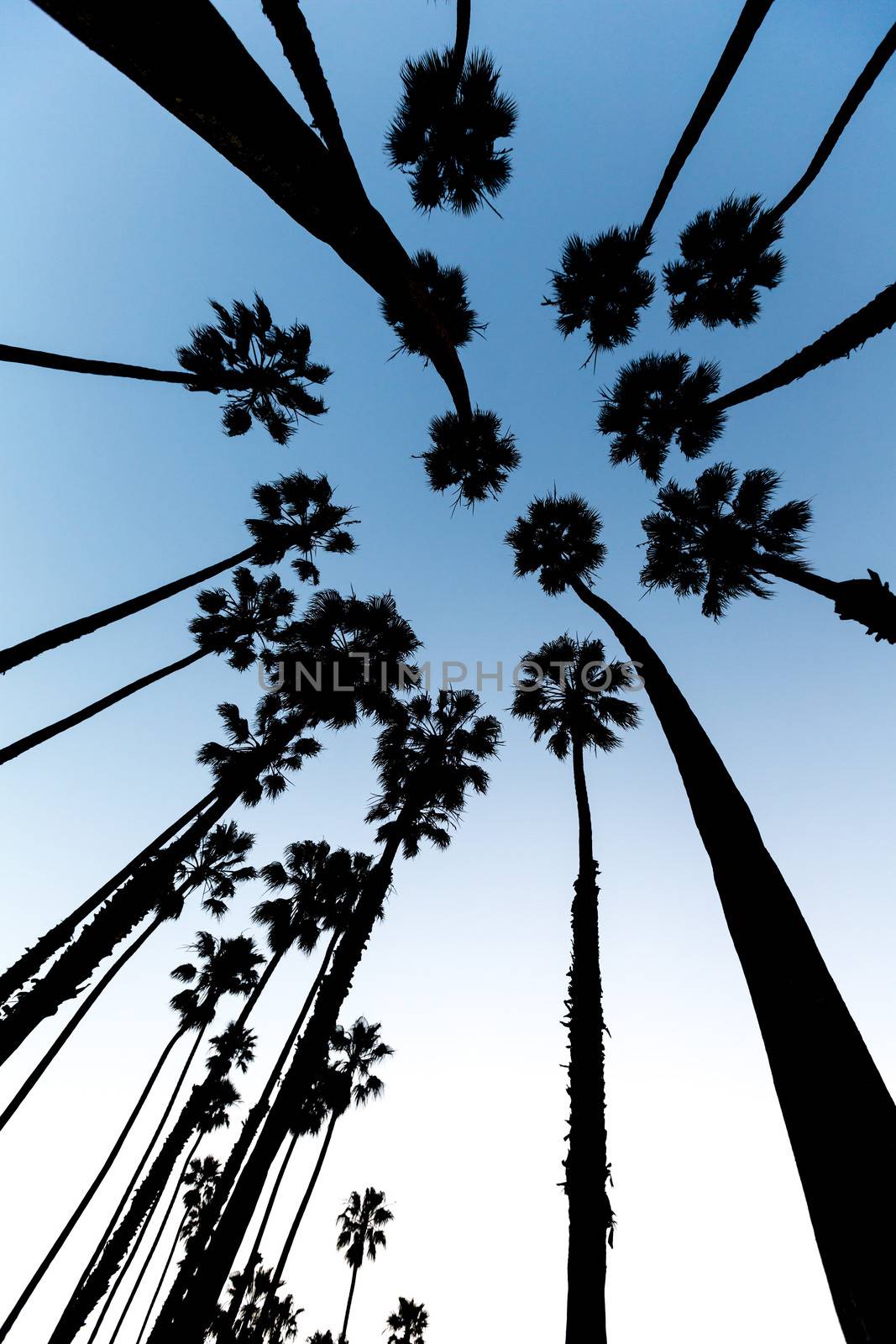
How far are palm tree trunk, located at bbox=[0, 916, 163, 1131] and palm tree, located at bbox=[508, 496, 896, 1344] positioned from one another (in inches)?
557

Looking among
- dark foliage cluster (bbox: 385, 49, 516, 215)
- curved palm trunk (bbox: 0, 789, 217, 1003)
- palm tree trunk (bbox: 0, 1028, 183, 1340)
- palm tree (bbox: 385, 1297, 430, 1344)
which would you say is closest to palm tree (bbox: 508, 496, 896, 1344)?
dark foliage cluster (bbox: 385, 49, 516, 215)

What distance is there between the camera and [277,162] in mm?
3082

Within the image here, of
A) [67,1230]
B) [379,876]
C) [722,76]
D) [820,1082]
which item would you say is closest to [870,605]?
[722,76]

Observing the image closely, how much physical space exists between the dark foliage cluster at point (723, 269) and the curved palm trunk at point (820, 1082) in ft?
31.1

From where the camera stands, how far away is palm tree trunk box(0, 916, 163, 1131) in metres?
10.1

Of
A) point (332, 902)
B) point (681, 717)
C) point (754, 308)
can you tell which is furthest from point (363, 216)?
point (332, 902)

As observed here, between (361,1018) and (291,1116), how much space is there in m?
15.0

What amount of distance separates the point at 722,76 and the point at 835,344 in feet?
7.69

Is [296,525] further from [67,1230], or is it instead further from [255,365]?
[67,1230]

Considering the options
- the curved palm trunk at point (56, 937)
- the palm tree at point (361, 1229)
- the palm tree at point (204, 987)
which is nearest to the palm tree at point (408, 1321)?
the palm tree at point (361, 1229)

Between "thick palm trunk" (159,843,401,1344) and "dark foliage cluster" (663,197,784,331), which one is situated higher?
"dark foliage cluster" (663,197,784,331)

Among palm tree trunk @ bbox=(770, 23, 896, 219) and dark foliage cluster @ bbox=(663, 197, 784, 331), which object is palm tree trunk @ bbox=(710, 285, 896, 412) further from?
dark foliage cluster @ bbox=(663, 197, 784, 331)

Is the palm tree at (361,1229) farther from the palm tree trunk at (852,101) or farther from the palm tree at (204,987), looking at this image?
the palm tree trunk at (852,101)

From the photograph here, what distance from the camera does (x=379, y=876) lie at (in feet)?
35.5
